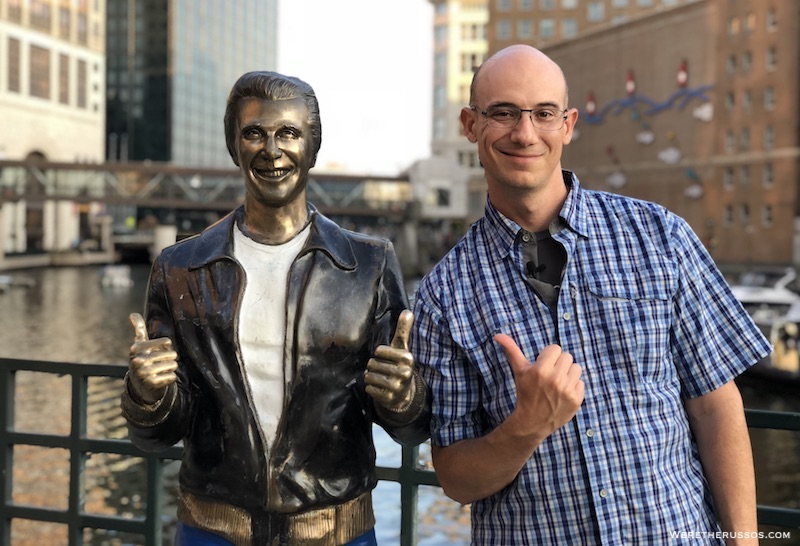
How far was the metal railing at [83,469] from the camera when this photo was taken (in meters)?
3.46

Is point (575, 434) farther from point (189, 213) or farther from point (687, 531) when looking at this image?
point (189, 213)

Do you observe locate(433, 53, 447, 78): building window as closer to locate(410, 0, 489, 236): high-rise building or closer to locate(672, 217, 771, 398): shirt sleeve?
locate(410, 0, 489, 236): high-rise building

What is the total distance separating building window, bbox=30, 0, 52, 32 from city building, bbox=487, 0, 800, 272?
A: 41.7 m

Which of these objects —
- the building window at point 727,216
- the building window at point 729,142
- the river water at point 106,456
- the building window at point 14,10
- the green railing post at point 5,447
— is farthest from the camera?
the building window at point 14,10

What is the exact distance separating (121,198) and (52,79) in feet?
65.6

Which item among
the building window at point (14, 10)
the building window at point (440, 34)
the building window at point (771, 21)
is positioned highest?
the building window at point (440, 34)

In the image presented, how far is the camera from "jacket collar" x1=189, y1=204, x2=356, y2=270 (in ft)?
8.53

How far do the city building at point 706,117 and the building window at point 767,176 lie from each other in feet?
0.19

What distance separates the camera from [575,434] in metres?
2.42

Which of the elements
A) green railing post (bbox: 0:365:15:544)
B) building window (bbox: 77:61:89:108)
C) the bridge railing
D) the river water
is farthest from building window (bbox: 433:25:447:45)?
green railing post (bbox: 0:365:15:544)

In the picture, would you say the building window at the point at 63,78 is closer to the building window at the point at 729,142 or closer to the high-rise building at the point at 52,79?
the high-rise building at the point at 52,79

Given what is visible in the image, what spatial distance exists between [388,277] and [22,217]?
70.4 meters

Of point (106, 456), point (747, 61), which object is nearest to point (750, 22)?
point (747, 61)

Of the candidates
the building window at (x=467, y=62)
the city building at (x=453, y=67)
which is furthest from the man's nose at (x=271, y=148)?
the building window at (x=467, y=62)
